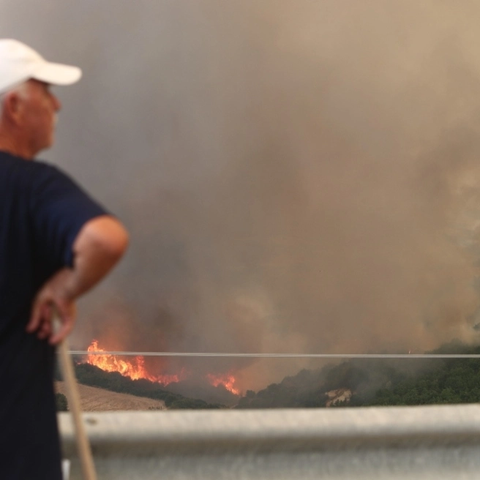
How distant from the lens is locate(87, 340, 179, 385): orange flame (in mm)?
12570

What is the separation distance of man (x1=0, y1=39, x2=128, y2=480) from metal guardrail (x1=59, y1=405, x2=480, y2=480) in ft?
1.04

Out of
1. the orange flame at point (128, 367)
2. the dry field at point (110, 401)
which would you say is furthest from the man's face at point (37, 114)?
the orange flame at point (128, 367)

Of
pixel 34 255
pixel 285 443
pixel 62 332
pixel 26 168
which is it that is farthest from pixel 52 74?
pixel 285 443

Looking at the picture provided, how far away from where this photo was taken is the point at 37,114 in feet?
2.54

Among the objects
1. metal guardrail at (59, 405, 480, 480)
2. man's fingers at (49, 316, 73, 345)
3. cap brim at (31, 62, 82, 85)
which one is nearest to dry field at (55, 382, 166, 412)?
metal guardrail at (59, 405, 480, 480)

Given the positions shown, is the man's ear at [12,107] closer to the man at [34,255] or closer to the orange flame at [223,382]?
the man at [34,255]

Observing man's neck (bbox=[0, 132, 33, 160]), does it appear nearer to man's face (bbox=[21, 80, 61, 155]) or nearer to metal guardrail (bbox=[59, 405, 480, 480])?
man's face (bbox=[21, 80, 61, 155])

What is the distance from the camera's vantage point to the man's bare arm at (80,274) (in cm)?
67

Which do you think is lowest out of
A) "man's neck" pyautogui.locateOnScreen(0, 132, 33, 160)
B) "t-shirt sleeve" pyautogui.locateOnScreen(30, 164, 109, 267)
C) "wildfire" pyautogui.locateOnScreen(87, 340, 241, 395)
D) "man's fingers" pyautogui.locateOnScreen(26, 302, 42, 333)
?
"wildfire" pyautogui.locateOnScreen(87, 340, 241, 395)

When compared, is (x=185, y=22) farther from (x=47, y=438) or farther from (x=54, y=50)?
(x=47, y=438)

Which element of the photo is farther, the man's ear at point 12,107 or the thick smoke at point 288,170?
the thick smoke at point 288,170

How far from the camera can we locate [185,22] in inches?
458

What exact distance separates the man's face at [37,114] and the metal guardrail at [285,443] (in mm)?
550

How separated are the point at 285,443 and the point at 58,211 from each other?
A: 72 cm
